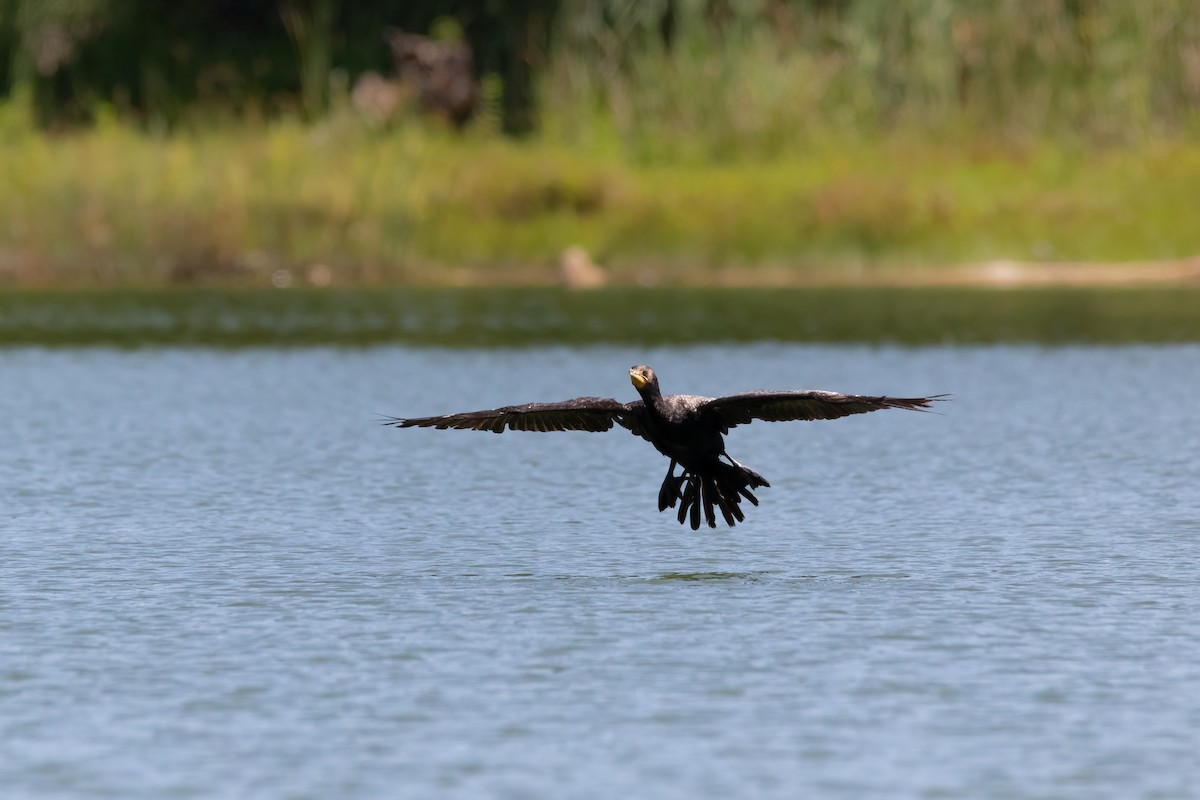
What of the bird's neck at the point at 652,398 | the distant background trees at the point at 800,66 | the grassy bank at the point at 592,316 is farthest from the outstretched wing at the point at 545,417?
the distant background trees at the point at 800,66

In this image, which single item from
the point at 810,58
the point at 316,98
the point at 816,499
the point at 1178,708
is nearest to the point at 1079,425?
the point at 816,499

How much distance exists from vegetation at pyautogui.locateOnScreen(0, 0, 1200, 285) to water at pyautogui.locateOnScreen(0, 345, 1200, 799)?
1466cm

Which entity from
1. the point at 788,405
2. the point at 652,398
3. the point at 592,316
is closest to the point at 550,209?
the point at 592,316

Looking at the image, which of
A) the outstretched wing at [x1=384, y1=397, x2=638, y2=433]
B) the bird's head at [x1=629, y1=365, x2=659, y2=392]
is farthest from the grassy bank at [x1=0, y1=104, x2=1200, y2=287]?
the bird's head at [x1=629, y1=365, x2=659, y2=392]

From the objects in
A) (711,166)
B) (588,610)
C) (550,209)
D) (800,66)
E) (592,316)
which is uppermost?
(800,66)

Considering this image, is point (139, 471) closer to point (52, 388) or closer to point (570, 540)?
point (570, 540)

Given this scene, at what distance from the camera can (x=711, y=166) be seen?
39156 mm

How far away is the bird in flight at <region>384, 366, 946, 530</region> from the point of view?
1302 cm

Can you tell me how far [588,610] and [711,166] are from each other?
27.0 meters

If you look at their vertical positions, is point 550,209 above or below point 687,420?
above

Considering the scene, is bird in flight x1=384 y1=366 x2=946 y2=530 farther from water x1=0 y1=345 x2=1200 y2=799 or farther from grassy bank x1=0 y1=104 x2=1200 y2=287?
grassy bank x1=0 y1=104 x2=1200 y2=287

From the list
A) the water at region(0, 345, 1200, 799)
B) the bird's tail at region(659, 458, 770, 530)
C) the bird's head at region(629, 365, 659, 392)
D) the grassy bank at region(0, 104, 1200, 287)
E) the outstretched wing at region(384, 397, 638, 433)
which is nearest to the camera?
the water at region(0, 345, 1200, 799)

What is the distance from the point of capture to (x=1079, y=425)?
21859mm

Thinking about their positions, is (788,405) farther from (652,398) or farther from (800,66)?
Result: (800,66)
